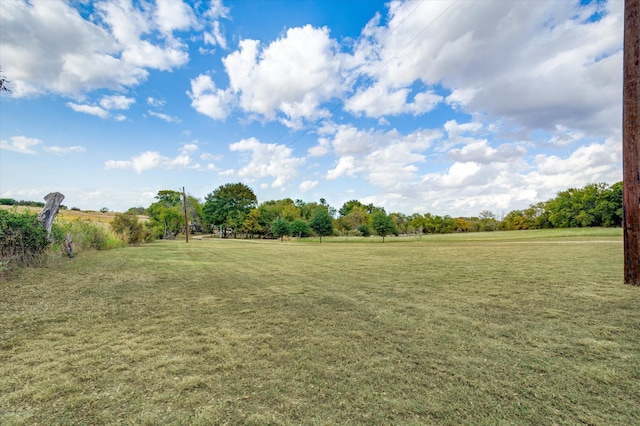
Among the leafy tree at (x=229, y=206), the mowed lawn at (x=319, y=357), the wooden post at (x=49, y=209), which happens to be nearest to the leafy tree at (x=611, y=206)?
the mowed lawn at (x=319, y=357)

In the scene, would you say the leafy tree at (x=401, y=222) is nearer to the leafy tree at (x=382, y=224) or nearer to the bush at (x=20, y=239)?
the leafy tree at (x=382, y=224)

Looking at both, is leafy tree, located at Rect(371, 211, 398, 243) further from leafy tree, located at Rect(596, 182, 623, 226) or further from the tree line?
leafy tree, located at Rect(596, 182, 623, 226)

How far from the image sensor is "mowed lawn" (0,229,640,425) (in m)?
2.21

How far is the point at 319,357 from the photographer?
3.14m

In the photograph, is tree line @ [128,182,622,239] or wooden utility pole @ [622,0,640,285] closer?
wooden utility pole @ [622,0,640,285]

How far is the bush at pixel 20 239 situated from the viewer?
8516mm

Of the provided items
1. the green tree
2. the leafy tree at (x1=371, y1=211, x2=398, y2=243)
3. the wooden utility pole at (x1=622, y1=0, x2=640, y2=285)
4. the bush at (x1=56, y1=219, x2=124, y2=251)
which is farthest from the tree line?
the wooden utility pole at (x1=622, y1=0, x2=640, y2=285)

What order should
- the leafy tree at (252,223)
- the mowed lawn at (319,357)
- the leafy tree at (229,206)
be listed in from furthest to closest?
the leafy tree at (229,206) < the leafy tree at (252,223) < the mowed lawn at (319,357)

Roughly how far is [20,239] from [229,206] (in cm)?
5273

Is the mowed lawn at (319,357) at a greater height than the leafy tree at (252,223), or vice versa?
the leafy tree at (252,223)

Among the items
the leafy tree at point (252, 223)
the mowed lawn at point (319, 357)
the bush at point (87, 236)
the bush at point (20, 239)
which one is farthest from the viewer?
the leafy tree at point (252, 223)

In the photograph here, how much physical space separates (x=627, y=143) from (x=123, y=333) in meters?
10.7

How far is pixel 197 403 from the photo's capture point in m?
2.30

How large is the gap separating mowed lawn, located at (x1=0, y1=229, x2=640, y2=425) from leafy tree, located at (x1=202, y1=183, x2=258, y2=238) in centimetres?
5301
